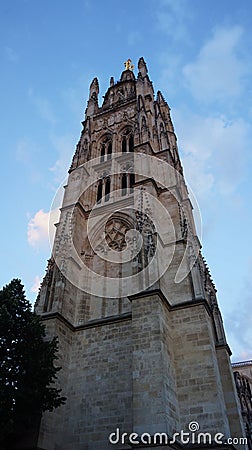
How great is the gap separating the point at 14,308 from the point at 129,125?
16.3 m

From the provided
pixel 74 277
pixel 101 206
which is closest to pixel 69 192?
pixel 101 206

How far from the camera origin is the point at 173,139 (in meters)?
23.8

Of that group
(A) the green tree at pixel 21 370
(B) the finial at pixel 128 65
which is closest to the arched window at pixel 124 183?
(A) the green tree at pixel 21 370

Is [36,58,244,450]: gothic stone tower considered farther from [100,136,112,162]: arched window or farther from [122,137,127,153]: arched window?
[100,136,112,162]: arched window

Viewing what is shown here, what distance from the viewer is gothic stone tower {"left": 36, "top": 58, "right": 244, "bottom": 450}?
945 cm

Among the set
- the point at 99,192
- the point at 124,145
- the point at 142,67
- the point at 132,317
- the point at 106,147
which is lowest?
the point at 132,317

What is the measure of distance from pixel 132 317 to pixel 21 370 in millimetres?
3369

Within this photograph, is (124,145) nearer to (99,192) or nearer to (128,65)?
(99,192)

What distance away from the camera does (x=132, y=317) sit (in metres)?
10.4

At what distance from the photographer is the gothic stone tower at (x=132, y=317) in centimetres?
945

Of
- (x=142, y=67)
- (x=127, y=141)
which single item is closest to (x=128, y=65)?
(x=142, y=67)

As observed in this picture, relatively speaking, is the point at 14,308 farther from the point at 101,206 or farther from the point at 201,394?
the point at 101,206

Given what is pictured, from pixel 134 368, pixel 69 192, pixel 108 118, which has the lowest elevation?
pixel 134 368

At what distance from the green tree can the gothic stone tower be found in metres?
1.16
